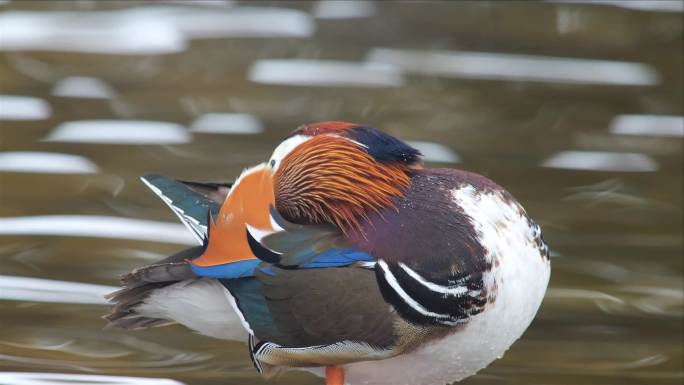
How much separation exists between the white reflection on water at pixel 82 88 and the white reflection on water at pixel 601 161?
2433mm

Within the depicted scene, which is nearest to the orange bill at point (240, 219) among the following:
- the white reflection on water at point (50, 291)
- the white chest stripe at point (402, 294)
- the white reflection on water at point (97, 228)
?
the white chest stripe at point (402, 294)

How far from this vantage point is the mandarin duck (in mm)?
3928

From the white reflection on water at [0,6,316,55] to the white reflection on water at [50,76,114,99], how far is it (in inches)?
17.0

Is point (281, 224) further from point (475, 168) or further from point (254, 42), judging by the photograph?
point (254, 42)

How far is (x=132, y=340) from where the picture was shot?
17.7 feet

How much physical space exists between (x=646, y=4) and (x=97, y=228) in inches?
185

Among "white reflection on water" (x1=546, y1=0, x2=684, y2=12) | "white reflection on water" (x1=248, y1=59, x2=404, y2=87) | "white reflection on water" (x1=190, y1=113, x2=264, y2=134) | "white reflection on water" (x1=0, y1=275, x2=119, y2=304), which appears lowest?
"white reflection on water" (x1=0, y1=275, x2=119, y2=304)

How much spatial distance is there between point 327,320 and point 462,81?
4.60 m

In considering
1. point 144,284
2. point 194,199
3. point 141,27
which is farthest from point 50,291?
point 141,27

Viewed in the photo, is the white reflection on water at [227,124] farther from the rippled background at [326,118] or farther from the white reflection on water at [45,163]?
the white reflection on water at [45,163]

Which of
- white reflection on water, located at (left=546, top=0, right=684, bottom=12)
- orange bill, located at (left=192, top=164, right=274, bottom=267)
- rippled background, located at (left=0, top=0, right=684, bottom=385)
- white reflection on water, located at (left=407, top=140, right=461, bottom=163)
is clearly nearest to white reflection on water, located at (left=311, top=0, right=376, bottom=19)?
rippled background, located at (left=0, top=0, right=684, bottom=385)

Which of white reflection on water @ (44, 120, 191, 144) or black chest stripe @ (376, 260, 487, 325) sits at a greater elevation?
black chest stripe @ (376, 260, 487, 325)

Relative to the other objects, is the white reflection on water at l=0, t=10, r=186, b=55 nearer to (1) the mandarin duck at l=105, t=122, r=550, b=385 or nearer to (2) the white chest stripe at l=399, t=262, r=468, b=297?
(1) the mandarin duck at l=105, t=122, r=550, b=385

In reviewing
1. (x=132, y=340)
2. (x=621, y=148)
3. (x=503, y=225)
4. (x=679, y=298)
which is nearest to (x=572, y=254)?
(x=679, y=298)
